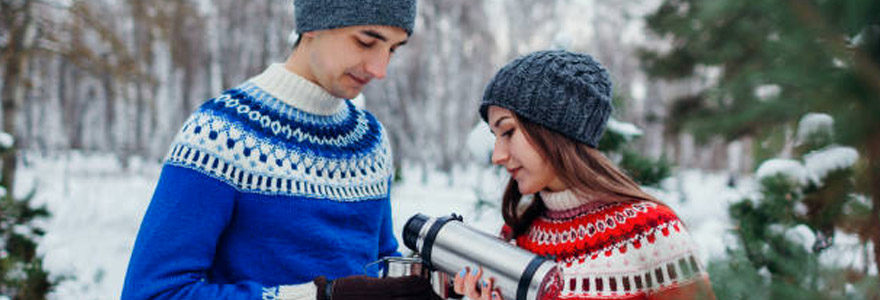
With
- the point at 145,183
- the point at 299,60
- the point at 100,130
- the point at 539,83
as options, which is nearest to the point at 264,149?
the point at 299,60

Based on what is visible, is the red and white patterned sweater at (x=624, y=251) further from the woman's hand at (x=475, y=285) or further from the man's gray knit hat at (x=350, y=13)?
the man's gray knit hat at (x=350, y=13)

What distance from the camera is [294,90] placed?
1.52 metres

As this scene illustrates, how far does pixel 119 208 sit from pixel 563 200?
10.1 m

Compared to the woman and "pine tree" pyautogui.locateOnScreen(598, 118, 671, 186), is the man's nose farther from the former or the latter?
"pine tree" pyautogui.locateOnScreen(598, 118, 671, 186)

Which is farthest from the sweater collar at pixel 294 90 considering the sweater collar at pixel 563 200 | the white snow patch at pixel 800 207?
the white snow patch at pixel 800 207

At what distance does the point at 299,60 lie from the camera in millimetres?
1581

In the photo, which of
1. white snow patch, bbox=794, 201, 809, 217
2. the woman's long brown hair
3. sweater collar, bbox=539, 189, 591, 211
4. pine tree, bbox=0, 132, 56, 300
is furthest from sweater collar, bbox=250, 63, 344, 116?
pine tree, bbox=0, 132, 56, 300

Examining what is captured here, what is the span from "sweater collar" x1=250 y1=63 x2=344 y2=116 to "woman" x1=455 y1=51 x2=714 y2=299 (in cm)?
47

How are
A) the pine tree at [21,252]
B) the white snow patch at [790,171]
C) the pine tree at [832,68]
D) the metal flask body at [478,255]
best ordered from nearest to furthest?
the pine tree at [832,68] → the metal flask body at [478,255] → the white snow patch at [790,171] → the pine tree at [21,252]

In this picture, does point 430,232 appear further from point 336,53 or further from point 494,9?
point 494,9

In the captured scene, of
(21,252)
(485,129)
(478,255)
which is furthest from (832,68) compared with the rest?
(21,252)

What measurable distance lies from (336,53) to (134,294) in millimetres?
734

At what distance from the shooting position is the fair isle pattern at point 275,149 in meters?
1.33

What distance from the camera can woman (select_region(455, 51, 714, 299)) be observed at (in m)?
1.47
